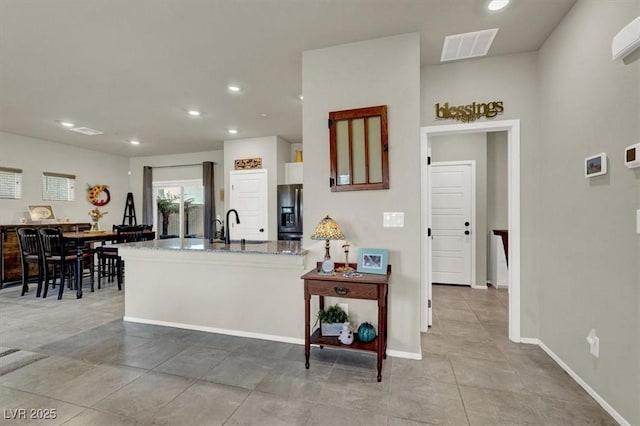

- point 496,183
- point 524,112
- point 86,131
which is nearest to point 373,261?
point 524,112

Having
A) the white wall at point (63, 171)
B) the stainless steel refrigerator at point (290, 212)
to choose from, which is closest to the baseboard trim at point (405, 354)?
the stainless steel refrigerator at point (290, 212)

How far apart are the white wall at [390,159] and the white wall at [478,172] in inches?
102

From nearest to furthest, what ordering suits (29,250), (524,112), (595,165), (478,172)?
1. (595,165)
2. (524,112)
3. (29,250)
4. (478,172)

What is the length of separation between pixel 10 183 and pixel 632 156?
26.3 feet

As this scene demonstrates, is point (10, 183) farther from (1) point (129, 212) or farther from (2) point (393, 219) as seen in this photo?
(2) point (393, 219)

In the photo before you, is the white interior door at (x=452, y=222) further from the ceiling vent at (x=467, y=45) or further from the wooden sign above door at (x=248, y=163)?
the wooden sign above door at (x=248, y=163)

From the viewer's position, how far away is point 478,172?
477 centimetres

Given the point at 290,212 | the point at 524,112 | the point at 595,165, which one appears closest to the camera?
the point at 595,165

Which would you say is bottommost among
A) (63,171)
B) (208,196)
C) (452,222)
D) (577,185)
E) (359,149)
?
(452,222)

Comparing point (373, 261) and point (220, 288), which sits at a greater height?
point (373, 261)

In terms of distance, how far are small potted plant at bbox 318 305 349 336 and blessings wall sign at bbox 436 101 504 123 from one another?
6.96 ft

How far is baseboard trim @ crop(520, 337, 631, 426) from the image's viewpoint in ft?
5.57

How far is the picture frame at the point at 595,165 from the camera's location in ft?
6.01

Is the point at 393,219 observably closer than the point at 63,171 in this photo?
Yes
